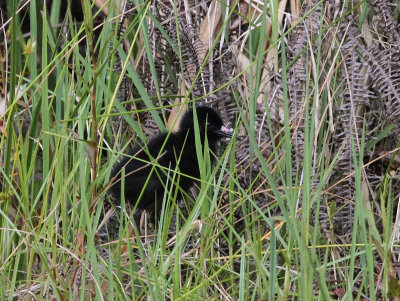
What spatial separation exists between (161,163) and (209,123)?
0.30 metres

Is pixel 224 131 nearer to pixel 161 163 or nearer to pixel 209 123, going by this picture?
pixel 209 123

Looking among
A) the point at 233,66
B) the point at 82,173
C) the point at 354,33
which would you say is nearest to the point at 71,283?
the point at 82,173

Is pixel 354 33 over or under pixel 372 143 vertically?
over

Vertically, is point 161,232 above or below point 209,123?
below

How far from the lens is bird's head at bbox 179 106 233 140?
349 cm

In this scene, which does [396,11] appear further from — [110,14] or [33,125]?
[33,125]

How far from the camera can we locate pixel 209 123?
3.51m

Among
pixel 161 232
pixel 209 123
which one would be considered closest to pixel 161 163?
pixel 209 123

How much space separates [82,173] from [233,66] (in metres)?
1.20

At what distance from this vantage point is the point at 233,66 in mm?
3582

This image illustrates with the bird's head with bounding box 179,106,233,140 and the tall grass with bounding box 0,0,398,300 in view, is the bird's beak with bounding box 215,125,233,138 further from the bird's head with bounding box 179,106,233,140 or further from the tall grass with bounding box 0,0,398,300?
the tall grass with bounding box 0,0,398,300

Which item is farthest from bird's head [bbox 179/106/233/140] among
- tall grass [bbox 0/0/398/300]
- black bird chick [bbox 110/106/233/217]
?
tall grass [bbox 0/0/398/300]

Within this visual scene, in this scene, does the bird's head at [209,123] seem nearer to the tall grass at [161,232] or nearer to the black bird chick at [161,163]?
the black bird chick at [161,163]

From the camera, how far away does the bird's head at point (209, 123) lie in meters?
3.49
